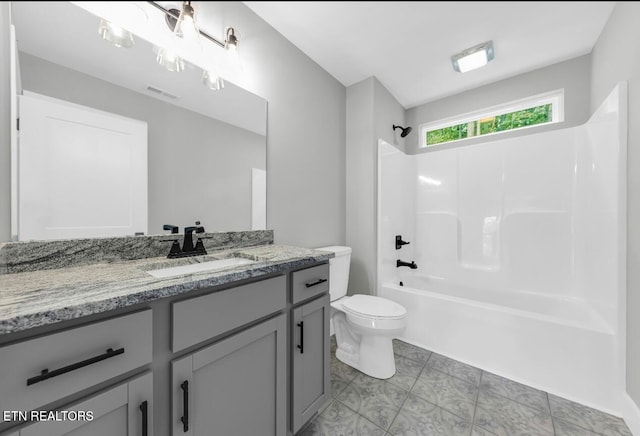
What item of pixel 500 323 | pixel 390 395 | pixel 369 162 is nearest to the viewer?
pixel 390 395

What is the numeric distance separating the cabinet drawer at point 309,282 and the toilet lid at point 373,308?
0.51 meters

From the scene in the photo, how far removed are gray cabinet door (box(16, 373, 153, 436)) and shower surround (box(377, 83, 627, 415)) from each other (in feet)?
5.89

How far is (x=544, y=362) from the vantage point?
148cm

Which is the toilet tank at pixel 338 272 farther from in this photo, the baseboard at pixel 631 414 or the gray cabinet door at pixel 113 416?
the baseboard at pixel 631 414

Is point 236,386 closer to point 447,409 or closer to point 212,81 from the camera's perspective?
point 447,409

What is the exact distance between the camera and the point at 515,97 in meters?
2.15

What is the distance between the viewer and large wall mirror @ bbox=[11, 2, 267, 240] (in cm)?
66

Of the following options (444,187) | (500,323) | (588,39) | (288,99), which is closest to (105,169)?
(288,99)

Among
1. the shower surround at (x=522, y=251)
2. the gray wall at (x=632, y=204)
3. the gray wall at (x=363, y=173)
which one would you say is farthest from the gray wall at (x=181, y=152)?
the gray wall at (x=632, y=204)

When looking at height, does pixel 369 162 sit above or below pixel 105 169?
above

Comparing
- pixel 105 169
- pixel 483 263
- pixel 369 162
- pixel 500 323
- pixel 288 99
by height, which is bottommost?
pixel 500 323

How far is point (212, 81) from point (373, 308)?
65.9 inches

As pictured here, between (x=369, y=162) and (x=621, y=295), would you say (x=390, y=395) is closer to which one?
(x=621, y=295)

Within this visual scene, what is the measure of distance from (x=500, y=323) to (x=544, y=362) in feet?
0.92
